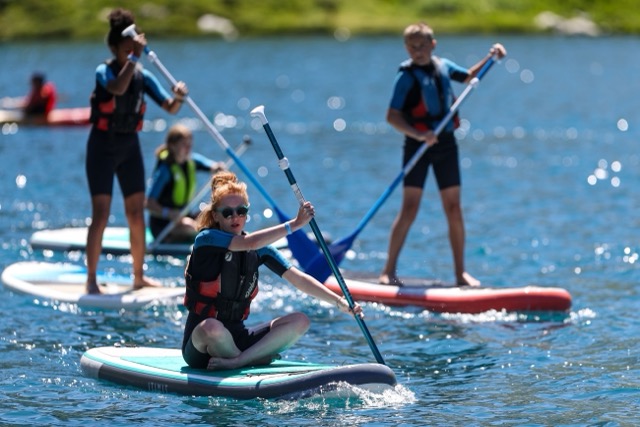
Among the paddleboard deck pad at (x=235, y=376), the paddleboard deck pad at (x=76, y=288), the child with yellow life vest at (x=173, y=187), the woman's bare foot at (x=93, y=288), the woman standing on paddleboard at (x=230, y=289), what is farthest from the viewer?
the child with yellow life vest at (x=173, y=187)

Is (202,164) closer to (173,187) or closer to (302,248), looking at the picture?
(173,187)

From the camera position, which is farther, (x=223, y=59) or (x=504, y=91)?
(x=223, y=59)

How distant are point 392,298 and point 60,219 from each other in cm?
620

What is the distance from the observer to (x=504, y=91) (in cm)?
3734

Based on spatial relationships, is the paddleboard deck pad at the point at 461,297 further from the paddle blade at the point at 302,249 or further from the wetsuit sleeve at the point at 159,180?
the wetsuit sleeve at the point at 159,180

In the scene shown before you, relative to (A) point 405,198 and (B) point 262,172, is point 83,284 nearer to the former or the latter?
(A) point 405,198

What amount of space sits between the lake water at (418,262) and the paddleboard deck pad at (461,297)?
0.11 m

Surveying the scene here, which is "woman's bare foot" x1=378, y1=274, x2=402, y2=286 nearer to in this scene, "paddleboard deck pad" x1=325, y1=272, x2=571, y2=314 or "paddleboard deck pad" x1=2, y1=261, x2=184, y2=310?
"paddleboard deck pad" x1=325, y1=272, x2=571, y2=314

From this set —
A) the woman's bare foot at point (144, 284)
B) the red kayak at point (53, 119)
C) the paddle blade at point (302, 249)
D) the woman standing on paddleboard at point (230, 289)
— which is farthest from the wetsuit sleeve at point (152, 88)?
the red kayak at point (53, 119)

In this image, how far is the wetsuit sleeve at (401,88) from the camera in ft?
37.2

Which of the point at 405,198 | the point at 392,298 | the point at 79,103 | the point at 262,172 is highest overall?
the point at 79,103

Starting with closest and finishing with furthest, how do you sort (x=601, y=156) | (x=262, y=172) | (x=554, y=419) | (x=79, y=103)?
(x=554, y=419) → (x=262, y=172) → (x=601, y=156) → (x=79, y=103)

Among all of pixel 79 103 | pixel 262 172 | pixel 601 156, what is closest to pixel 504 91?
pixel 79 103

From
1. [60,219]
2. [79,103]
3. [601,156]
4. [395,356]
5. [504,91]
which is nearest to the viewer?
[395,356]
